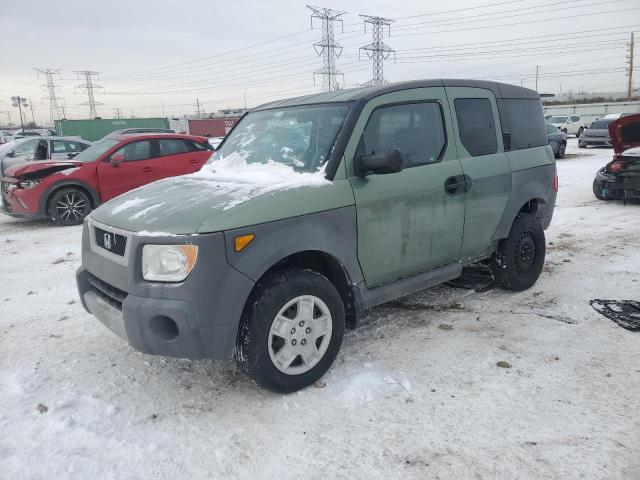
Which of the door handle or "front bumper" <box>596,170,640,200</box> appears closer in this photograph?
the door handle

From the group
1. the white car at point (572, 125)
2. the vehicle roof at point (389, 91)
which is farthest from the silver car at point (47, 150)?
the white car at point (572, 125)

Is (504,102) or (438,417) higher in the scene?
(504,102)

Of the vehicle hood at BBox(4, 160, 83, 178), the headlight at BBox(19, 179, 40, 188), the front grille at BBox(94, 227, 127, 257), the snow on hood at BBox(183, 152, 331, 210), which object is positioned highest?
the snow on hood at BBox(183, 152, 331, 210)

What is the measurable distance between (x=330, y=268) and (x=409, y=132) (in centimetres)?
125

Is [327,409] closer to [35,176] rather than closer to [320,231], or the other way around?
[320,231]

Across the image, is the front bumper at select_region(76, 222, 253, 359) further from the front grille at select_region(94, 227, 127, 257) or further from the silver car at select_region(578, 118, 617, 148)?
the silver car at select_region(578, 118, 617, 148)

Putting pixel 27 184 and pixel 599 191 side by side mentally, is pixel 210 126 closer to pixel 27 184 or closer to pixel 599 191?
pixel 27 184

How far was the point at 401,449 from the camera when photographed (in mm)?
2605

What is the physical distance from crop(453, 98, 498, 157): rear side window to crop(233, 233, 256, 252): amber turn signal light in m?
2.19

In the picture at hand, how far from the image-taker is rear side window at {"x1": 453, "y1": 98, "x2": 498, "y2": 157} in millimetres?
4172

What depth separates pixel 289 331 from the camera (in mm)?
3053

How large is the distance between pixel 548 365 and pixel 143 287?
2.71 m

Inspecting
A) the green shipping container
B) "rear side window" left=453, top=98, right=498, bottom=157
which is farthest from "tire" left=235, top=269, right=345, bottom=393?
the green shipping container

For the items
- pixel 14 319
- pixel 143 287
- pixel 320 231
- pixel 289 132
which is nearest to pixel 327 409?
pixel 320 231
